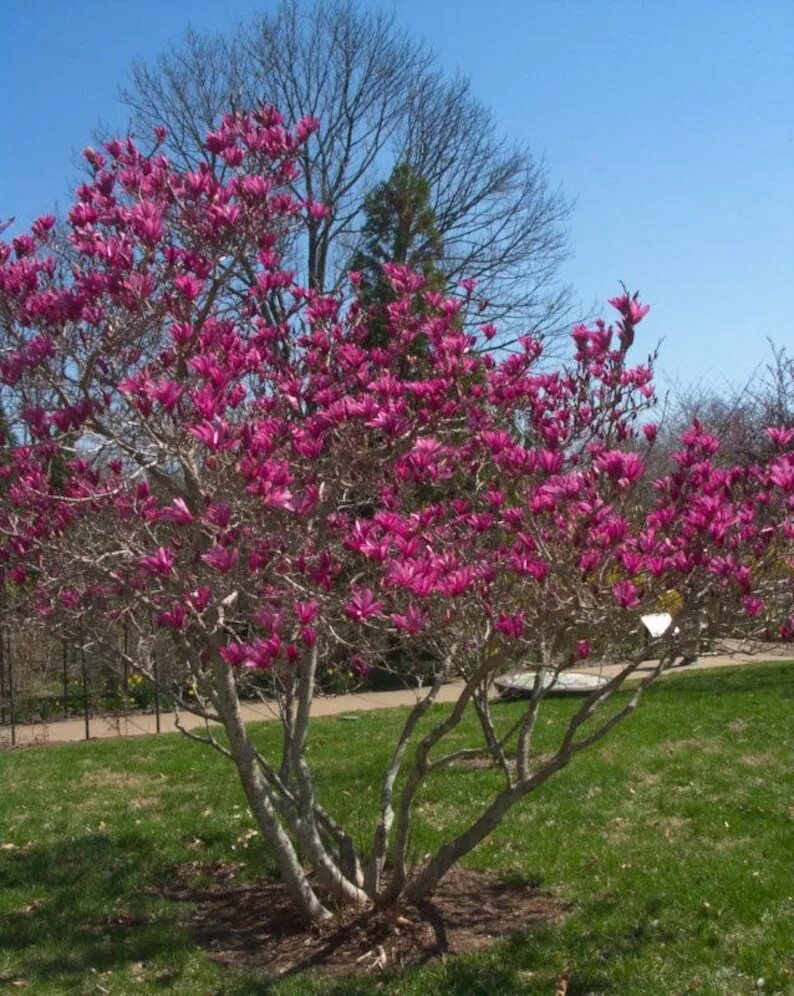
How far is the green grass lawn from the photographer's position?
420 centimetres

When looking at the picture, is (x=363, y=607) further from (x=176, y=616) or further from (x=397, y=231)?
(x=397, y=231)

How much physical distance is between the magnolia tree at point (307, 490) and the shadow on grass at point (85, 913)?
28.8 inches

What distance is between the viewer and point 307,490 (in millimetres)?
3918

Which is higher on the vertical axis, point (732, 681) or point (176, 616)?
point (176, 616)

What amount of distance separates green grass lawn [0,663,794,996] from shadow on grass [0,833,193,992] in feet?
0.04

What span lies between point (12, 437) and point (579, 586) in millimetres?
2458

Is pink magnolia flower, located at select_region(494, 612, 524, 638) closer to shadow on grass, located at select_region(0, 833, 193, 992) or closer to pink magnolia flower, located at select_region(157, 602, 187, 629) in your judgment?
pink magnolia flower, located at select_region(157, 602, 187, 629)

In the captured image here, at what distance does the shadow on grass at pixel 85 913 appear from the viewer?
14.9 ft

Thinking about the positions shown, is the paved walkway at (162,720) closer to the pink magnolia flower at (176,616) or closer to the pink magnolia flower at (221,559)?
the pink magnolia flower at (176,616)

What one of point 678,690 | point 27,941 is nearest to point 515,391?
point 27,941

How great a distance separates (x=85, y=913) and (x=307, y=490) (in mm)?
2596

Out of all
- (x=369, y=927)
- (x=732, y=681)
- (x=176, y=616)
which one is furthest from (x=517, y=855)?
(x=732, y=681)

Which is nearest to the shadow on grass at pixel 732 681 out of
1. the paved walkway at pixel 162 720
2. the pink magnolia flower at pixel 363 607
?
the paved walkway at pixel 162 720

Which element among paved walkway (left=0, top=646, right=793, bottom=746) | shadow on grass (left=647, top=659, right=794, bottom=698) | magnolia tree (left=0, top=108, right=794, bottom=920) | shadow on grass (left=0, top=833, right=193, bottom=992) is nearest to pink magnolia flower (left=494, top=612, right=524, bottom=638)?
magnolia tree (left=0, top=108, right=794, bottom=920)
